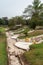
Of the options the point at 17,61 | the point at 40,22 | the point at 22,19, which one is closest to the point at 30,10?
the point at 22,19

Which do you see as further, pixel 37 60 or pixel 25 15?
pixel 25 15

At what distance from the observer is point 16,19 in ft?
164

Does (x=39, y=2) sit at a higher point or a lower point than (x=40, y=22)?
higher

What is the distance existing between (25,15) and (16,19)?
3776mm

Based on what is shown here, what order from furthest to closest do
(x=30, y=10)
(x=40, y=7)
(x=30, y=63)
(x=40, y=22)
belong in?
(x=30, y=10), (x=40, y=7), (x=40, y=22), (x=30, y=63)

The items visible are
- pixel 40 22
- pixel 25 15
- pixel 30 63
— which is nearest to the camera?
pixel 30 63

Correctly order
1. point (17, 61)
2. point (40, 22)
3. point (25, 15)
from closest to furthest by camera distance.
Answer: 1. point (17, 61)
2. point (40, 22)
3. point (25, 15)

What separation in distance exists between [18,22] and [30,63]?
A: 42.7 meters

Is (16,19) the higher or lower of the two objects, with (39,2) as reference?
lower

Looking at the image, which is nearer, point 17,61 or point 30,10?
point 17,61

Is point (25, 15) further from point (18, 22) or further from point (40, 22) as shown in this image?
point (40, 22)

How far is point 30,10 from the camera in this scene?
1914 inches

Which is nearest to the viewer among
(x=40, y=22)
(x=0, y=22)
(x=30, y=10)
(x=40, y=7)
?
(x=40, y=22)

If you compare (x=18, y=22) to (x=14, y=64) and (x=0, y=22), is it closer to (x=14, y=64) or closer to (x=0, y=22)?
(x=0, y=22)
